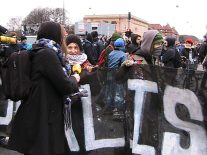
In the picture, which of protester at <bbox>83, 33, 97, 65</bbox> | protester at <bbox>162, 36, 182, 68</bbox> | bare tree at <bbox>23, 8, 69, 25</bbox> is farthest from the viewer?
bare tree at <bbox>23, 8, 69, 25</bbox>

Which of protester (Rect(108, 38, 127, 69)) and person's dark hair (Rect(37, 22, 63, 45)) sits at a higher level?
person's dark hair (Rect(37, 22, 63, 45))

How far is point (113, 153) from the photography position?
5270mm

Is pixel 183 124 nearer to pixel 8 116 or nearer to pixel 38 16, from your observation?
Result: pixel 8 116

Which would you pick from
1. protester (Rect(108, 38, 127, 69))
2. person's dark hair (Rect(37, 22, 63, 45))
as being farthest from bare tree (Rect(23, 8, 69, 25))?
person's dark hair (Rect(37, 22, 63, 45))

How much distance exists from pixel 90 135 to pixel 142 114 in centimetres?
67

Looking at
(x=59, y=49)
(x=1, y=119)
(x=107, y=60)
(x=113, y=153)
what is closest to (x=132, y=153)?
(x=113, y=153)

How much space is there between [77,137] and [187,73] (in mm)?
1440

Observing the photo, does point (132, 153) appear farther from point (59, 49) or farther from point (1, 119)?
point (1, 119)

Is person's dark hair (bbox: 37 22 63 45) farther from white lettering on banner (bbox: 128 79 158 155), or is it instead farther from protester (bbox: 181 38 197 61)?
protester (bbox: 181 38 197 61)

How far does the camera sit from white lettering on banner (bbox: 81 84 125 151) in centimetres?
528

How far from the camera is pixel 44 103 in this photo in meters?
4.09

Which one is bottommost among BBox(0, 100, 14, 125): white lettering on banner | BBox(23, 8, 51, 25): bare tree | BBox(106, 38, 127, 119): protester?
BBox(0, 100, 14, 125): white lettering on banner

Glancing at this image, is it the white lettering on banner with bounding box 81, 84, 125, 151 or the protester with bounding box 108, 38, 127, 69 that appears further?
the protester with bounding box 108, 38, 127, 69

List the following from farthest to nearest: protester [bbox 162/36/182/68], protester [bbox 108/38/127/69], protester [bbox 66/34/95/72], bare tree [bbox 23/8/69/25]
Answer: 1. bare tree [bbox 23/8/69/25]
2. protester [bbox 162/36/182/68]
3. protester [bbox 108/38/127/69]
4. protester [bbox 66/34/95/72]
